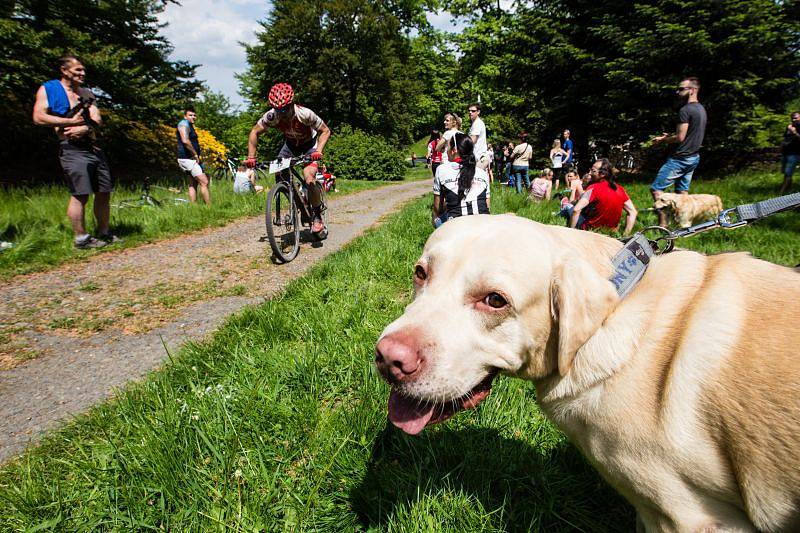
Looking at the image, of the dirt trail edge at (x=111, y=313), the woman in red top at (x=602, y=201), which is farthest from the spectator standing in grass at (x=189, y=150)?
the woman in red top at (x=602, y=201)

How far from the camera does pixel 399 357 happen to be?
1.29 m

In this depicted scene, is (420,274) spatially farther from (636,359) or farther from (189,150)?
(189,150)

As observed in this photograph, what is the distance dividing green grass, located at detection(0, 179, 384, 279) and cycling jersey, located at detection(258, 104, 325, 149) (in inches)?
118

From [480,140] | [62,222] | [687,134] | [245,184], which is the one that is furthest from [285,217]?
[245,184]

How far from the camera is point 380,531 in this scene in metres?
1.49

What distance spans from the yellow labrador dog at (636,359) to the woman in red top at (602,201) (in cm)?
509

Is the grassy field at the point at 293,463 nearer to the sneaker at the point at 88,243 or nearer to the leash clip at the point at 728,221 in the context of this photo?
the leash clip at the point at 728,221

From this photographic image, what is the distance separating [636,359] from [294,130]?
5793 millimetres

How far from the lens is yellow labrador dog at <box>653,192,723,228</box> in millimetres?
6742

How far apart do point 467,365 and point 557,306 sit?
430 mm

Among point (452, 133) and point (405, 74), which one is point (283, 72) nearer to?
point (405, 74)

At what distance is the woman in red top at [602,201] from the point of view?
6117 mm

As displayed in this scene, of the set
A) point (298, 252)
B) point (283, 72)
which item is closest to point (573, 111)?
point (298, 252)

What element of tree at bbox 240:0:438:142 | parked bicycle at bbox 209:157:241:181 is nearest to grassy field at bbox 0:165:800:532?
parked bicycle at bbox 209:157:241:181
